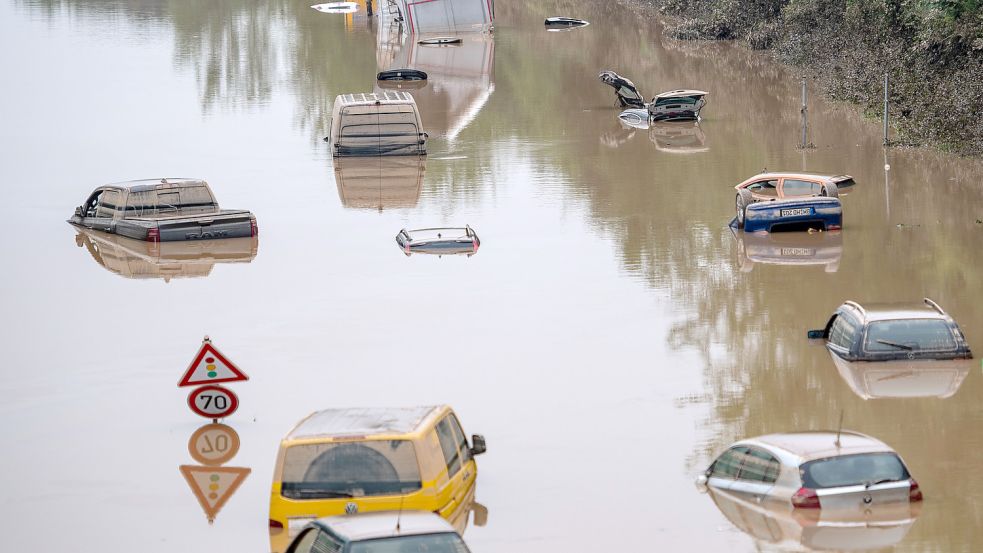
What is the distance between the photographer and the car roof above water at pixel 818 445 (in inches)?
777

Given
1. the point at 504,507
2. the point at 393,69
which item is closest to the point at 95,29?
the point at 393,69

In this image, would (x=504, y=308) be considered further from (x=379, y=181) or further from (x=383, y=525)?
(x=383, y=525)

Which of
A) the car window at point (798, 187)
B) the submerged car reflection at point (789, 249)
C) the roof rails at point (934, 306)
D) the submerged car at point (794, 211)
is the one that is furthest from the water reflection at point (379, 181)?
the roof rails at point (934, 306)

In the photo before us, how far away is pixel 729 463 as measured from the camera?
2189 centimetres

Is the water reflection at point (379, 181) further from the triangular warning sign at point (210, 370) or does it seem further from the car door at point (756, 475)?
the car door at point (756, 475)

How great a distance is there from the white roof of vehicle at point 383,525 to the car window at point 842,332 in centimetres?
1541

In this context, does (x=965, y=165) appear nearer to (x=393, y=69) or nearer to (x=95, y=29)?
(x=393, y=69)

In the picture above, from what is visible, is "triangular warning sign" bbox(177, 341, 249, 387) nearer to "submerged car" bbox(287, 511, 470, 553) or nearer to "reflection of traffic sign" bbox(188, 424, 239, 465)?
"reflection of traffic sign" bbox(188, 424, 239, 465)

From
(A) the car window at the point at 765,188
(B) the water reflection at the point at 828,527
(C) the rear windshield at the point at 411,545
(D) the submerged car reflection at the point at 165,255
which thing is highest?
(A) the car window at the point at 765,188

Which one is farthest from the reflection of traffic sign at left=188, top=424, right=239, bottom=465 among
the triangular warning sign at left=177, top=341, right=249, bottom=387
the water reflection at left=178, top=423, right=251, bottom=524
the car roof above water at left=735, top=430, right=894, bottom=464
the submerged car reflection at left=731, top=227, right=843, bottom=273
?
the submerged car reflection at left=731, top=227, right=843, bottom=273

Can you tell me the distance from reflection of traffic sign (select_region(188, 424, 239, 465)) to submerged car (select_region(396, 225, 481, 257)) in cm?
1608

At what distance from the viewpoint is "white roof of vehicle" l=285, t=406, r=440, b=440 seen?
61.8 ft

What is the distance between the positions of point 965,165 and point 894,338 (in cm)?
2527

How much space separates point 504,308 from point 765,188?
16.7m
